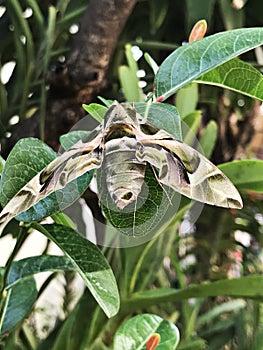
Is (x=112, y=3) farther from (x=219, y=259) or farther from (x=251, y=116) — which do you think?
(x=219, y=259)

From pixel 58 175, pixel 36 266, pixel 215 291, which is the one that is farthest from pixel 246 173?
pixel 58 175

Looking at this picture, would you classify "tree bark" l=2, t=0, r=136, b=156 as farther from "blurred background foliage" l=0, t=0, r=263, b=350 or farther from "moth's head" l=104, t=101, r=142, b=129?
"moth's head" l=104, t=101, r=142, b=129

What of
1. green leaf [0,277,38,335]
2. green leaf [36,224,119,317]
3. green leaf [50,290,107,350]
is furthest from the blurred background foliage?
green leaf [36,224,119,317]

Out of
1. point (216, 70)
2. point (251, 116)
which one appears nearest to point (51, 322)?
point (251, 116)

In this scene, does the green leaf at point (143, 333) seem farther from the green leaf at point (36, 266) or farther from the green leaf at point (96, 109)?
the green leaf at point (96, 109)

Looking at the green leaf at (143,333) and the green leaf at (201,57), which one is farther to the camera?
the green leaf at (143,333)

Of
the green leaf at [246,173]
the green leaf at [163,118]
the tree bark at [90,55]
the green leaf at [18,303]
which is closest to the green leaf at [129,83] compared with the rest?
the tree bark at [90,55]
